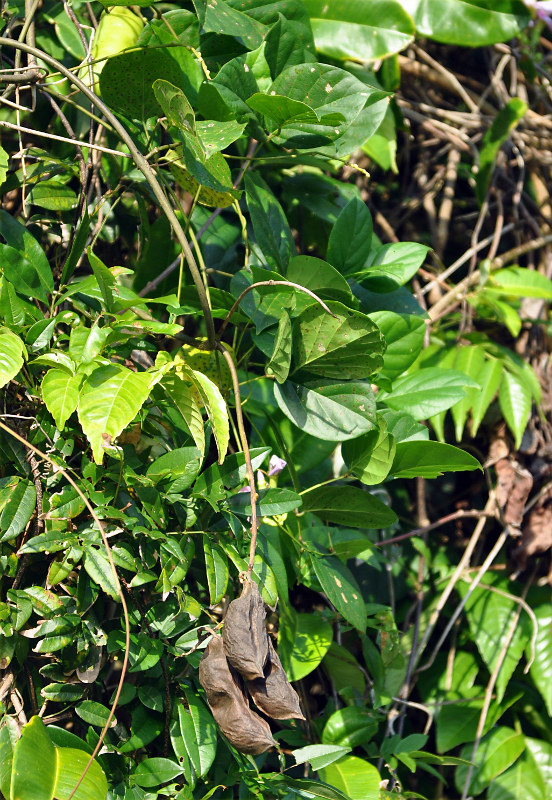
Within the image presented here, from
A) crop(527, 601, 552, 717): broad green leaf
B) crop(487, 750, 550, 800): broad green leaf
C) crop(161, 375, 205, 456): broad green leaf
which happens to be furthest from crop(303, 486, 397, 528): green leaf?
crop(487, 750, 550, 800): broad green leaf

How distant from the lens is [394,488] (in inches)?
55.4

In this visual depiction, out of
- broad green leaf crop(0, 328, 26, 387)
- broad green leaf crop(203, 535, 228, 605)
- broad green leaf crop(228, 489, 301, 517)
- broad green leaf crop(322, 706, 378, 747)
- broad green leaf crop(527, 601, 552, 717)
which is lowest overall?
broad green leaf crop(527, 601, 552, 717)

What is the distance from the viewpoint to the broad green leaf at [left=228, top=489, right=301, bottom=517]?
75 centimetres

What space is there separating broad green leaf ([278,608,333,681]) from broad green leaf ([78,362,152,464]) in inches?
15.4

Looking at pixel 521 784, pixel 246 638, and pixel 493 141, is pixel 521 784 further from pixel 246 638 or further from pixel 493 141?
pixel 493 141

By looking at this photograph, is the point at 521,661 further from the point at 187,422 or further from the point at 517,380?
the point at 187,422

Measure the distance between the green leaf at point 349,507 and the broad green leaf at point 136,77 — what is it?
500 millimetres

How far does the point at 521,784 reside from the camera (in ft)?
4.21

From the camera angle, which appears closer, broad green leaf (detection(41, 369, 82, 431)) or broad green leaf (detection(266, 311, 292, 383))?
broad green leaf (detection(41, 369, 82, 431))

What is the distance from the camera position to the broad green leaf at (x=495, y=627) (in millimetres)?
1274

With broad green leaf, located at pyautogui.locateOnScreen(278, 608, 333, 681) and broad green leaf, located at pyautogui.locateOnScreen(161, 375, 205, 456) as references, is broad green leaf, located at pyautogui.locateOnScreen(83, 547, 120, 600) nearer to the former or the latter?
broad green leaf, located at pyautogui.locateOnScreen(161, 375, 205, 456)

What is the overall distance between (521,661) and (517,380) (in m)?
0.54

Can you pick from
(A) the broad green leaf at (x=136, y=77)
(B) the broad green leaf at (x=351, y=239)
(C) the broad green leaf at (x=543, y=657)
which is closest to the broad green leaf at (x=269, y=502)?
(B) the broad green leaf at (x=351, y=239)

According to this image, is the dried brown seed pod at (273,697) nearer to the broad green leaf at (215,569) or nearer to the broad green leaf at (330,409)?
the broad green leaf at (215,569)
